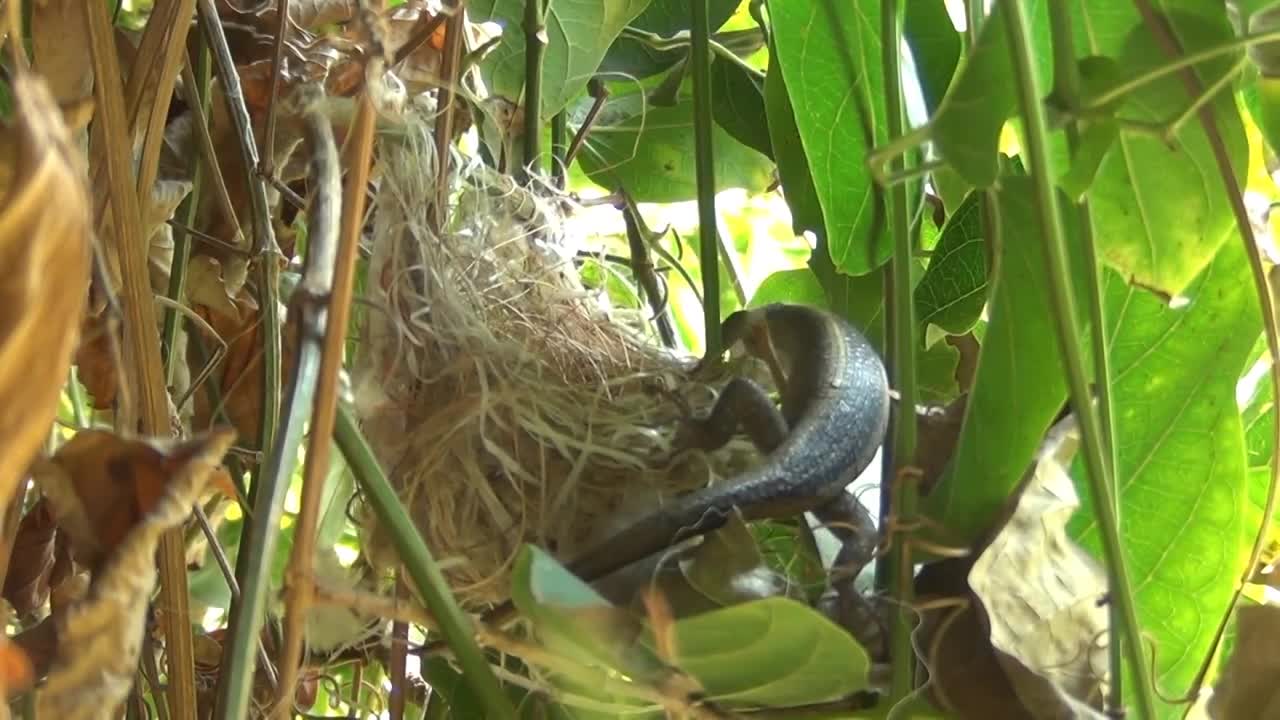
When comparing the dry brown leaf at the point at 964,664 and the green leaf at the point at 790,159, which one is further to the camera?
the green leaf at the point at 790,159

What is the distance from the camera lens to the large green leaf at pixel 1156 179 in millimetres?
569

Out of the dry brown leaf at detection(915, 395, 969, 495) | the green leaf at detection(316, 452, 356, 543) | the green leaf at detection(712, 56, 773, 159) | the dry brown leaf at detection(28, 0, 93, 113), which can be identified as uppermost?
the dry brown leaf at detection(28, 0, 93, 113)

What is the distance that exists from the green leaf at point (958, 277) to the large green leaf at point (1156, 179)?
0.15 m

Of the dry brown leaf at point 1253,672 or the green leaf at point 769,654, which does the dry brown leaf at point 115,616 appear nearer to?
the green leaf at point 769,654

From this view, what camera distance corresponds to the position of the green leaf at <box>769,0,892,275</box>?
738mm

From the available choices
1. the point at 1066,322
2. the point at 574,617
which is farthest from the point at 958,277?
the point at 574,617

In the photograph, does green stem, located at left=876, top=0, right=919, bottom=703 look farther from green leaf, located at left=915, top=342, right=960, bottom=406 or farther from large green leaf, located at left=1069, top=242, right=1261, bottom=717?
green leaf, located at left=915, top=342, right=960, bottom=406

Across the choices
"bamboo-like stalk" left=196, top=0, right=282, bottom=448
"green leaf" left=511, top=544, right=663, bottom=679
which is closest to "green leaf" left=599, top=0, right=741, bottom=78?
"bamboo-like stalk" left=196, top=0, right=282, bottom=448

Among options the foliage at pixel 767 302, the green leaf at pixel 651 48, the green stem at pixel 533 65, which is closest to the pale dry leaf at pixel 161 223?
the foliage at pixel 767 302

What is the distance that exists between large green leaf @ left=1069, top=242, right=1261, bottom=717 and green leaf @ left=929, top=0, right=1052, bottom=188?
160 mm

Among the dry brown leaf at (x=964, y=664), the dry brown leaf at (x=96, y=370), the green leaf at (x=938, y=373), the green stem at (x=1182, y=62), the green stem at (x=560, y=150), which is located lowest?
the dry brown leaf at (x=964, y=664)

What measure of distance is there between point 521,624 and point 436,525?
0.10m

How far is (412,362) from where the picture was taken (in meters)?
0.77

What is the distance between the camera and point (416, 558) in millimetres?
437
